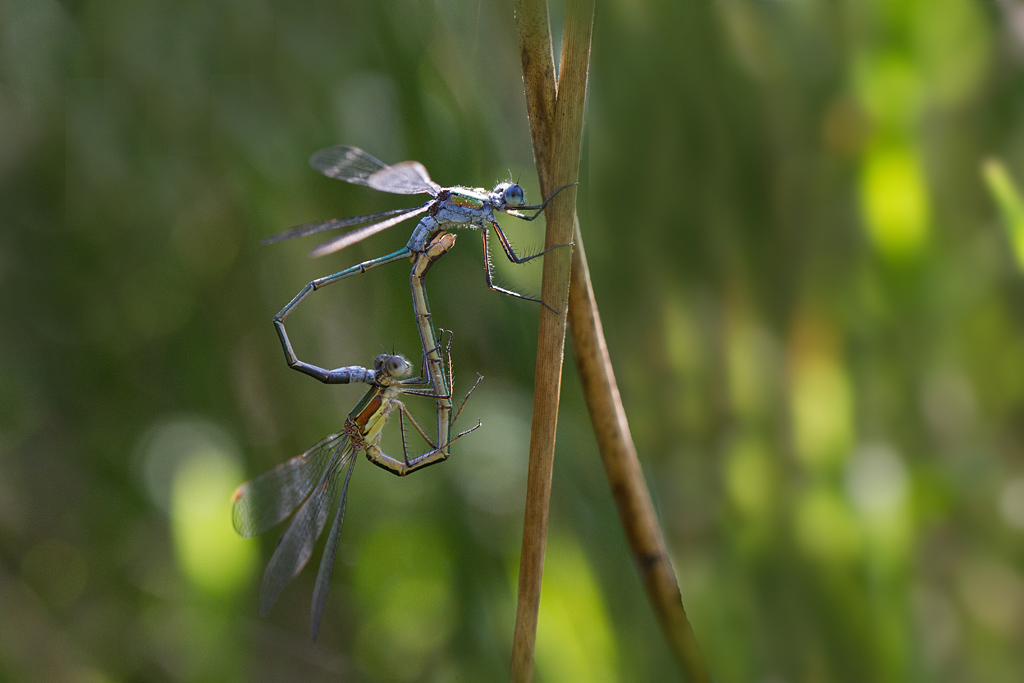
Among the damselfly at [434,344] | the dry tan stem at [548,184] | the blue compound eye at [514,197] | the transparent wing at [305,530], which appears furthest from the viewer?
the transparent wing at [305,530]

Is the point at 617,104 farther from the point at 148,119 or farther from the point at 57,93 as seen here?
the point at 57,93

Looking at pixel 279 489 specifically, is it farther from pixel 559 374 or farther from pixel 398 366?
pixel 559 374

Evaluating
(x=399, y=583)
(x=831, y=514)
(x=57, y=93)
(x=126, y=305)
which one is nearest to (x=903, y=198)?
(x=831, y=514)

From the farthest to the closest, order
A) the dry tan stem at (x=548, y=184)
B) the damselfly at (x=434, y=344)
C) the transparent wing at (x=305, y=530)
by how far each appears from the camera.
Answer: the transparent wing at (x=305, y=530), the damselfly at (x=434, y=344), the dry tan stem at (x=548, y=184)

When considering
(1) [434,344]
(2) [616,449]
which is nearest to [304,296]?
(1) [434,344]

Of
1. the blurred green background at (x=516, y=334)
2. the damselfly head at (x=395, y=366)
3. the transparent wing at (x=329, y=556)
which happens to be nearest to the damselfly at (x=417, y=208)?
the blurred green background at (x=516, y=334)

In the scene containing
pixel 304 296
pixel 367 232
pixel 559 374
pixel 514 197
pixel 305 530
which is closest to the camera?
pixel 559 374

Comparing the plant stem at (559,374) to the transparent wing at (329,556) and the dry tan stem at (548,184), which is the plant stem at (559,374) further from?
the transparent wing at (329,556)
